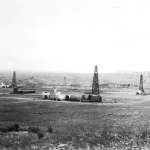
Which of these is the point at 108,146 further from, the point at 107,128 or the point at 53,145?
the point at 107,128

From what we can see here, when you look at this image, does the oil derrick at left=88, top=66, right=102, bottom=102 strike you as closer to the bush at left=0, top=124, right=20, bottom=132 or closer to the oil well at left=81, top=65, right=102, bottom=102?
the oil well at left=81, top=65, right=102, bottom=102

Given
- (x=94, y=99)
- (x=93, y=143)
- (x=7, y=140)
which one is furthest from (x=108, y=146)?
(x=94, y=99)

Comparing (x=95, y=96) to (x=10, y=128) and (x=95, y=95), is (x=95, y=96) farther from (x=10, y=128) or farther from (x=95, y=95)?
(x=10, y=128)

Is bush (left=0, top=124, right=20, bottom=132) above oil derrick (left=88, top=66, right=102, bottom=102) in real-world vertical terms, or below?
below

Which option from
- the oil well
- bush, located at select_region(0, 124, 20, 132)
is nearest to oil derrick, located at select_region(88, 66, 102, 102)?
the oil well

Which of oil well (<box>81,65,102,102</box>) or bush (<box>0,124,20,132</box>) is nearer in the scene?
bush (<box>0,124,20,132</box>)

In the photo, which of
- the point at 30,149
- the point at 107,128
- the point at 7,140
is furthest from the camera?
the point at 107,128

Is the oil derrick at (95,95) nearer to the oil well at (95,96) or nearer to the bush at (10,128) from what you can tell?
the oil well at (95,96)

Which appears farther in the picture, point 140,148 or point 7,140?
point 7,140

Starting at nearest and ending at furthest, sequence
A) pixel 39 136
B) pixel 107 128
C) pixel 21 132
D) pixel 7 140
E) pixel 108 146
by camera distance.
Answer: pixel 108 146
pixel 7 140
pixel 39 136
pixel 21 132
pixel 107 128

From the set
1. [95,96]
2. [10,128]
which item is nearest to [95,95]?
[95,96]

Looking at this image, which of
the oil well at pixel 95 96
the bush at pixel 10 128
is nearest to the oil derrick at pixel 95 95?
the oil well at pixel 95 96
